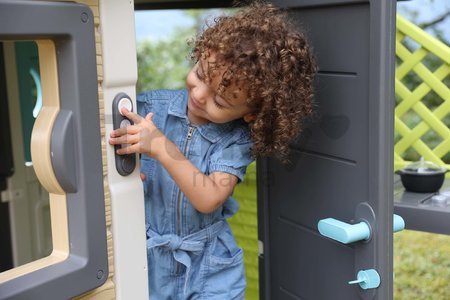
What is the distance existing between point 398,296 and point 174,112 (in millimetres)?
2845

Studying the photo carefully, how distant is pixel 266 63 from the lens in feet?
4.62

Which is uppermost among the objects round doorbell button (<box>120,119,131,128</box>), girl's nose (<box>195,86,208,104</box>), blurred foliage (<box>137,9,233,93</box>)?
blurred foliage (<box>137,9,233,93</box>)

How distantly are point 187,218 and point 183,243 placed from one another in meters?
0.07

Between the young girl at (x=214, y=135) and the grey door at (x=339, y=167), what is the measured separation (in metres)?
0.06

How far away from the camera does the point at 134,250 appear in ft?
4.21

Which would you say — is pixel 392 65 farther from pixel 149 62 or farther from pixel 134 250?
pixel 149 62

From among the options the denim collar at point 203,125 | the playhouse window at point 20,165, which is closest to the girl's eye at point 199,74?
the denim collar at point 203,125

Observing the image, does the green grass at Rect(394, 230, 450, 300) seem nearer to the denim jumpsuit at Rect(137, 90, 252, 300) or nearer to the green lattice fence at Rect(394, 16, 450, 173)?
the green lattice fence at Rect(394, 16, 450, 173)

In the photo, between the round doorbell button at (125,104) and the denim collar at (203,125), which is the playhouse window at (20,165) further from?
the round doorbell button at (125,104)

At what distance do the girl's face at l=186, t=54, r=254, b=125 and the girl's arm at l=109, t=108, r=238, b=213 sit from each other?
0.45 ft

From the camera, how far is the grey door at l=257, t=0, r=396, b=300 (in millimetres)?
1272

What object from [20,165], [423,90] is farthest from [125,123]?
[423,90]

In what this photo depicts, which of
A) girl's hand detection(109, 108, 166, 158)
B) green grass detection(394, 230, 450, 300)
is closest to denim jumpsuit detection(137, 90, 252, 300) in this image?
girl's hand detection(109, 108, 166, 158)

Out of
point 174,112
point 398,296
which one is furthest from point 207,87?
point 398,296
